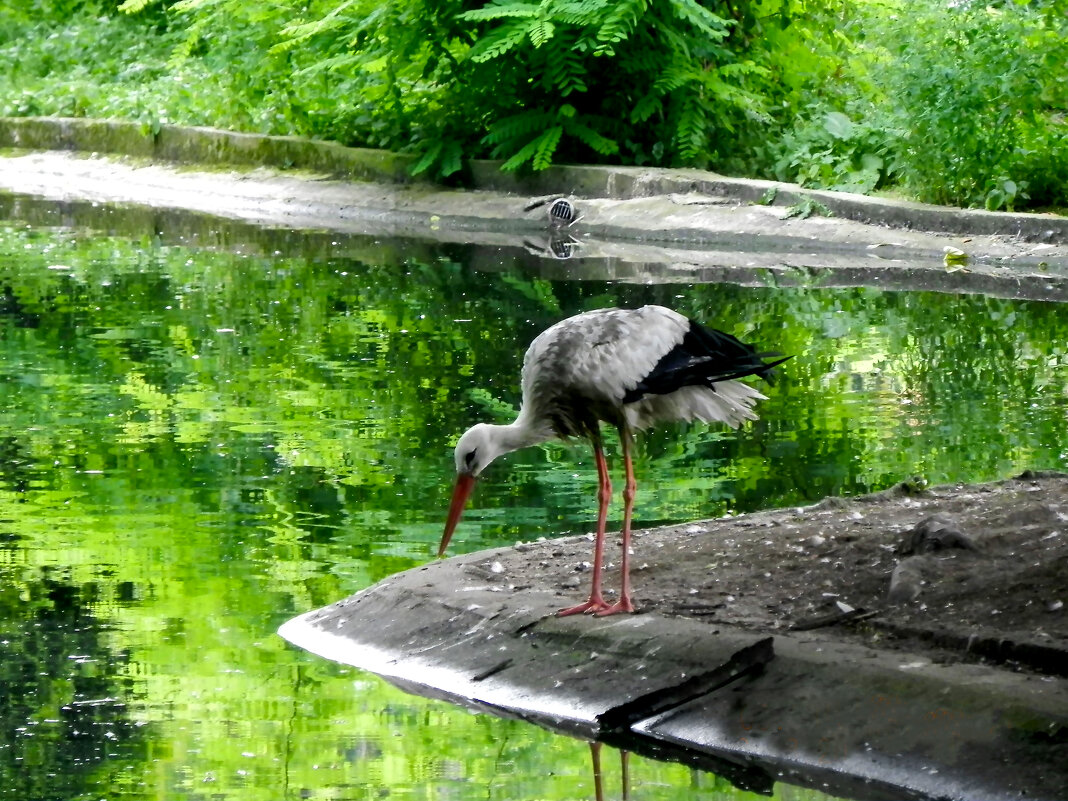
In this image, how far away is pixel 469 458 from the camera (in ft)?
20.2

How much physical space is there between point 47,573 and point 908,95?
36.1ft

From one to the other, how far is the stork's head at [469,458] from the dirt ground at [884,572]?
466mm

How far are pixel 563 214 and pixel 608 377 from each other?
1252cm

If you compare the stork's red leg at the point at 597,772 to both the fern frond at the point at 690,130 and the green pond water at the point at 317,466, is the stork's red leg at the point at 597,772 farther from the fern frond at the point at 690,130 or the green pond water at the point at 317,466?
the fern frond at the point at 690,130

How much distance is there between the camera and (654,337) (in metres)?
6.10

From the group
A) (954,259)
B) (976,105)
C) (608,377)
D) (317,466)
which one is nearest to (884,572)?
(608,377)

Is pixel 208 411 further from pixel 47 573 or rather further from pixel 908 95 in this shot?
pixel 908 95

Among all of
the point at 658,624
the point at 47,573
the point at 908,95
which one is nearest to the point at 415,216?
the point at 908,95

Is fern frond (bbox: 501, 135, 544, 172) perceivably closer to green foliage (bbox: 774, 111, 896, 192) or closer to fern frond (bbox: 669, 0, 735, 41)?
fern frond (bbox: 669, 0, 735, 41)

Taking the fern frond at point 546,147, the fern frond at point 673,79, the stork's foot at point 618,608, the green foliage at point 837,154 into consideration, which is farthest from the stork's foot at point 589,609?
the fern frond at point 673,79

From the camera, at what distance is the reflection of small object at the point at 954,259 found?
14.7 meters

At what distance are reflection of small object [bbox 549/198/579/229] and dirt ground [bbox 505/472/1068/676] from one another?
37.6 feet

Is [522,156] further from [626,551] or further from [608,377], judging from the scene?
[626,551]

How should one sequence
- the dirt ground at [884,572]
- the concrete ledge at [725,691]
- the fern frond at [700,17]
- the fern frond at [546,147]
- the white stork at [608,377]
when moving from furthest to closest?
the fern frond at [546,147] < the fern frond at [700,17] < the white stork at [608,377] < the dirt ground at [884,572] < the concrete ledge at [725,691]
